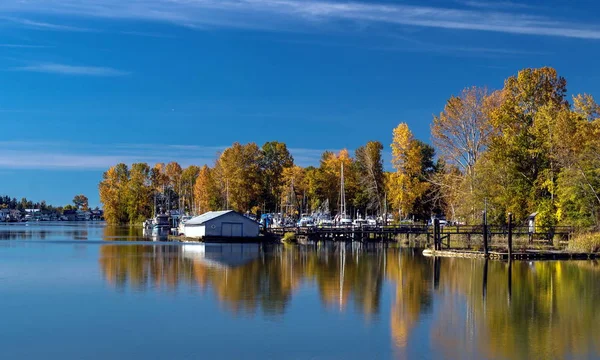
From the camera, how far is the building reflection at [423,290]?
2081cm

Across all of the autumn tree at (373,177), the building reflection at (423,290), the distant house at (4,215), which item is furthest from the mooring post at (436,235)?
the distant house at (4,215)

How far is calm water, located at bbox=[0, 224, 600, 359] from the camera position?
19547 mm

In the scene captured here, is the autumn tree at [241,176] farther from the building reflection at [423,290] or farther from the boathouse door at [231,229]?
the building reflection at [423,290]

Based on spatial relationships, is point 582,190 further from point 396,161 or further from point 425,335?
point 425,335

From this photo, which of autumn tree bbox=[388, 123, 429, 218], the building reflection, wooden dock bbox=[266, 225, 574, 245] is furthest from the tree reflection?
autumn tree bbox=[388, 123, 429, 218]

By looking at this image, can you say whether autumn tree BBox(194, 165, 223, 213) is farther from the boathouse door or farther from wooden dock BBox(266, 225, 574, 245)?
the boathouse door

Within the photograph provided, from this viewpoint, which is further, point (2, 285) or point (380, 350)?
point (2, 285)

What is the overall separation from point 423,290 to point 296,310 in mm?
8524

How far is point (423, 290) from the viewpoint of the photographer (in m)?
32.0

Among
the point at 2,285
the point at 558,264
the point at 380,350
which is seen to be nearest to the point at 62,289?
the point at 2,285

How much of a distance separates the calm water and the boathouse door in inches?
952

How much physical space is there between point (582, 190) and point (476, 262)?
1287 centimetres

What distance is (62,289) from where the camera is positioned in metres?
31.2

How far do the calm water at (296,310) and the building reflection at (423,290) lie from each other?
0.06m
